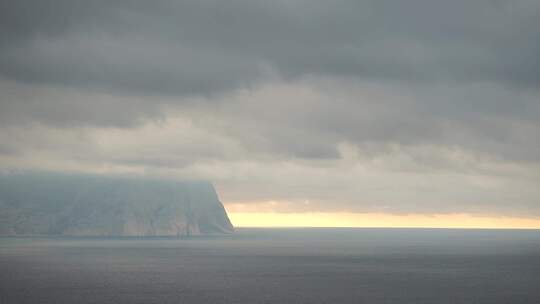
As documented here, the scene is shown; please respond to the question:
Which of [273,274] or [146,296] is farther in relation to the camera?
[273,274]

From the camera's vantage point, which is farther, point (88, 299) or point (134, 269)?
point (134, 269)

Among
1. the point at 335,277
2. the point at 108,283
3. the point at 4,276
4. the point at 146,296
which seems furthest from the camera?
the point at 335,277

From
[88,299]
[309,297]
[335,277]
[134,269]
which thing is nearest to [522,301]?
[309,297]

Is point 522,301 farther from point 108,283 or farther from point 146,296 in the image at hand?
point 108,283

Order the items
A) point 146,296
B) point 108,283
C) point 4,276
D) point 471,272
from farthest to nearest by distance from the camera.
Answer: point 471,272, point 4,276, point 108,283, point 146,296

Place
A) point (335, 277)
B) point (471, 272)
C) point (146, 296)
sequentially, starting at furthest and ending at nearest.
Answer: point (471, 272) < point (335, 277) < point (146, 296)

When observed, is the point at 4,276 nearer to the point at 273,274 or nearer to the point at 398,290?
the point at 273,274

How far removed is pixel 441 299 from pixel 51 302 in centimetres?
7469

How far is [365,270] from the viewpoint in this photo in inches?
7721

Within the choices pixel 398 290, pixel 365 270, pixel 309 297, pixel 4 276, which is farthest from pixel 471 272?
pixel 4 276

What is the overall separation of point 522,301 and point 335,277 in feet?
196

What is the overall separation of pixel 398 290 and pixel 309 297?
2438 centimetres

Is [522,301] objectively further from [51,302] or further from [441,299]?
[51,302]

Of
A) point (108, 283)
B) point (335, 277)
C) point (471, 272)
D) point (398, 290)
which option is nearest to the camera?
point (398, 290)
